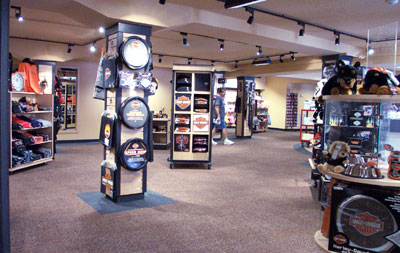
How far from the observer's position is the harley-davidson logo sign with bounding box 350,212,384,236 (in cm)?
248

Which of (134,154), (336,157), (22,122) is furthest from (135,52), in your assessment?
(22,122)

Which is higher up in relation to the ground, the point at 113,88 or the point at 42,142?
the point at 113,88

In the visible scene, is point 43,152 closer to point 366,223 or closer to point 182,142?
point 182,142

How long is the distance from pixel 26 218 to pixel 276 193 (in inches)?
147

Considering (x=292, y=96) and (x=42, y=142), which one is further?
(x=292, y=96)

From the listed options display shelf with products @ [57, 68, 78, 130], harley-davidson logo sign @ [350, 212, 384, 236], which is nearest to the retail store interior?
harley-davidson logo sign @ [350, 212, 384, 236]

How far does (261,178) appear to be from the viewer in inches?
267

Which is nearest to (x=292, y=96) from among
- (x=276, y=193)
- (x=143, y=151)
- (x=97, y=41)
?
(x=97, y=41)

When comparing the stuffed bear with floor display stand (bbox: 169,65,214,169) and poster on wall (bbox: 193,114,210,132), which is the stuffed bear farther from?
poster on wall (bbox: 193,114,210,132)

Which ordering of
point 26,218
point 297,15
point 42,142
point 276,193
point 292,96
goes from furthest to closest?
1. point 292,96
2. point 42,142
3. point 297,15
4. point 276,193
5. point 26,218

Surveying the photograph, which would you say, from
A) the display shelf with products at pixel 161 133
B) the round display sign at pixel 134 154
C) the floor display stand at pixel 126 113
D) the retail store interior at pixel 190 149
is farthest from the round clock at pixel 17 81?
the display shelf with products at pixel 161 133

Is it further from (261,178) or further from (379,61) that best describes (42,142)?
(379,61)

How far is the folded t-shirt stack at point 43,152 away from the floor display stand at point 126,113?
10.3 ft

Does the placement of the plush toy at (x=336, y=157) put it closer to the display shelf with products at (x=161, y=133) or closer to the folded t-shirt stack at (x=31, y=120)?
the folded t-shirt stack at (x=31, y=120)
